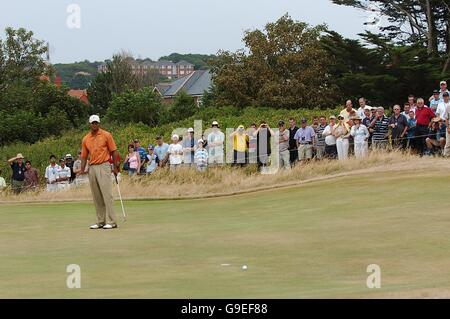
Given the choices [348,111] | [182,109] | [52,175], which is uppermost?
[348,111]

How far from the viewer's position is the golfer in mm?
16781

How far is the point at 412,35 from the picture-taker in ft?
201

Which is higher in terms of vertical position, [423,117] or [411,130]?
[423,117]

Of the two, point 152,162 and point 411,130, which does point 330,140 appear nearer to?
point 411,130

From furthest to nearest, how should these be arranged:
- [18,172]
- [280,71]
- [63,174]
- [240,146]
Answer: [280,71]
[18,172]
[63,174]
[240,146]

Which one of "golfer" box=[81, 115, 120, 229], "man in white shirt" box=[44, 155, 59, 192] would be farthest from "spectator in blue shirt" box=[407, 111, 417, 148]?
"man in white shirt" box=[44, 155, 59, 192]

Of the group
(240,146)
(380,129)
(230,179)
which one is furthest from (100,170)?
(380,129)

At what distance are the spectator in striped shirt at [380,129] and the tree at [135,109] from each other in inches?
1983

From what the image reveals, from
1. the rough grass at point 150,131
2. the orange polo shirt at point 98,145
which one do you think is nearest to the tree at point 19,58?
the rough grass at point 150,131

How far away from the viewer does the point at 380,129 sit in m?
25.9

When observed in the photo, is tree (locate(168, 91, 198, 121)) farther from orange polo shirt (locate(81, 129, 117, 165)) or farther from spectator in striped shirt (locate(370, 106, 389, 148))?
orange polo shirt (locate(81, 129, 117, 165))

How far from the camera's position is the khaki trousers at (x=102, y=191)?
16.8 m

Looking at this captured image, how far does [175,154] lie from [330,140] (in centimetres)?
476

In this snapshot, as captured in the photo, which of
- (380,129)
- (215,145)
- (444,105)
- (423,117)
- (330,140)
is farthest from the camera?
(215,145)
